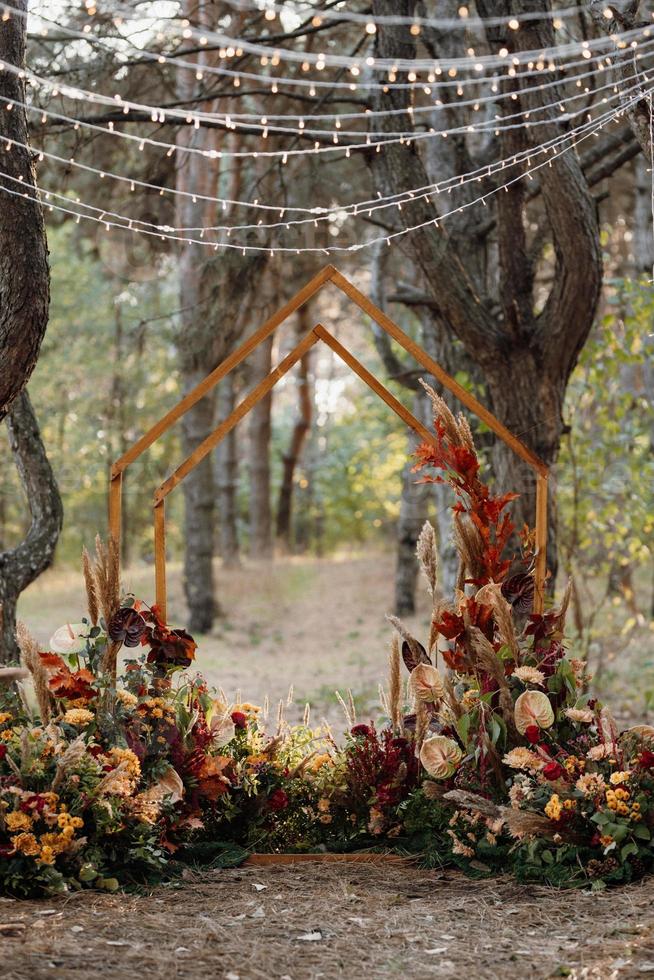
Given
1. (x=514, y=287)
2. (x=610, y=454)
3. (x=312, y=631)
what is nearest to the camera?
(x=514, y=287)

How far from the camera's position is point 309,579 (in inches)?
550

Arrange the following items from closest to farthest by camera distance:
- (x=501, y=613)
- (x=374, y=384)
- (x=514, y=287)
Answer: (x=501, y=613)
(x=374, y=384)
(x=514, y=287)

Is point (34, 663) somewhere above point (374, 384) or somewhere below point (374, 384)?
below

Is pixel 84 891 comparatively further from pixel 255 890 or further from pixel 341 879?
pixel 341 879

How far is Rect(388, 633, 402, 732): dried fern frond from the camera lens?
14.0 ft

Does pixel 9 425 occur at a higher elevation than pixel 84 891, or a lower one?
higher

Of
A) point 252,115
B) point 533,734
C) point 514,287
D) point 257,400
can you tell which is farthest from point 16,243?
point 514,287

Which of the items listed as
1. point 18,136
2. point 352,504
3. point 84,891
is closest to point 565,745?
point 84,891

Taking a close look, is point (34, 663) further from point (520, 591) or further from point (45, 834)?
point (520, 591)

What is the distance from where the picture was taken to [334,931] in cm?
335

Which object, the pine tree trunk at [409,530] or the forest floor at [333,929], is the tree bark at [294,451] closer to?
the pine tree trunk at [409,530]

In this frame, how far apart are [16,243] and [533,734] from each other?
245cm

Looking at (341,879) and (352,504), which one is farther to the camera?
(352,504)

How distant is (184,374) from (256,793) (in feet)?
19.7
